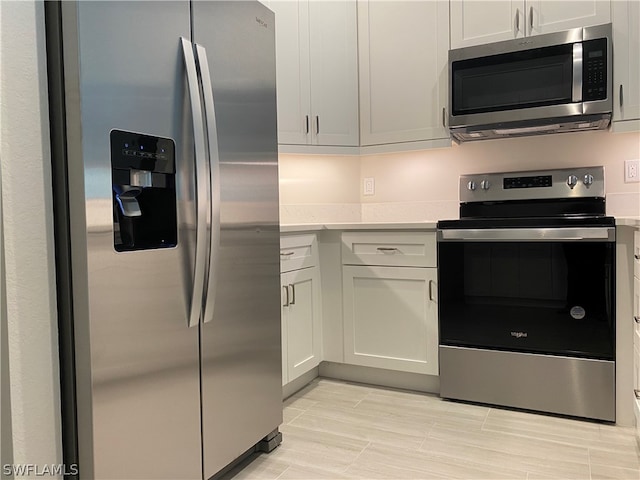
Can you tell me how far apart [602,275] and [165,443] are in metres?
1.90

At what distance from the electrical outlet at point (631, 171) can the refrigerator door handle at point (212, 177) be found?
87.3 inches

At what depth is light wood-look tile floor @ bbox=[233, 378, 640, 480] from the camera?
180cm

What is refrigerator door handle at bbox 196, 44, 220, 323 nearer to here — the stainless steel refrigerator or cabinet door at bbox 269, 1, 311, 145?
the stainless steel refrigerator

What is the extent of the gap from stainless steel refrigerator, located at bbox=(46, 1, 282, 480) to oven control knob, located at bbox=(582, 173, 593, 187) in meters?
1.77

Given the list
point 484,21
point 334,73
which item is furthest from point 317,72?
point 484,21

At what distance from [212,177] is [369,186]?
1.95m

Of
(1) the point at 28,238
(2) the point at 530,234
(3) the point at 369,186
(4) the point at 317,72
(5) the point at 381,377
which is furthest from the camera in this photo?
(3) the point at 369,186

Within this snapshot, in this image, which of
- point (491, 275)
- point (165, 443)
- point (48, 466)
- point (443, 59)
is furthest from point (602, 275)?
point (48, 466)

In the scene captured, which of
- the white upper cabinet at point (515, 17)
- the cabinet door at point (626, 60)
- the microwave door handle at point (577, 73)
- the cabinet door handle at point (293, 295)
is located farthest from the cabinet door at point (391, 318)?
the white upper cabinet at point (515, 17)

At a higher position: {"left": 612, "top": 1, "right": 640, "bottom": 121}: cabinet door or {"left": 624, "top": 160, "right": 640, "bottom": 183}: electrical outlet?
{"left": 612, "top": 1, "right": 640, "bottom": 121}: cabinet door

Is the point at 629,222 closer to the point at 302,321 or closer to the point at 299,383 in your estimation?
the point at 302,321

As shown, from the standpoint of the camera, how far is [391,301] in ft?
8.60

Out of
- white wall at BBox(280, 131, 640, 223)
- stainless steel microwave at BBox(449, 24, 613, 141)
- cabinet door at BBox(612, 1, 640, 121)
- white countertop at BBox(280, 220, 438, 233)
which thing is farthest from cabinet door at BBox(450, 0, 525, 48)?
white countertop at BBox(280, 220, 438, 233)

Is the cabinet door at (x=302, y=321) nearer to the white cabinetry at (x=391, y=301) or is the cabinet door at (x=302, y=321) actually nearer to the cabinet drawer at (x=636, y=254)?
the white cabinetry at (x=391, y=301)
